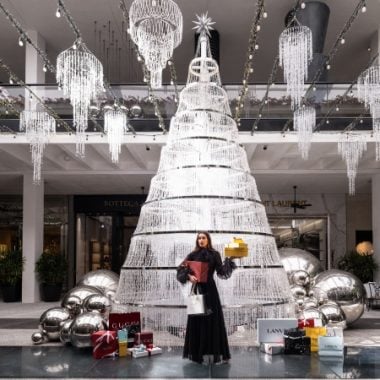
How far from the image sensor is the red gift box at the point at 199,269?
20.5 ft

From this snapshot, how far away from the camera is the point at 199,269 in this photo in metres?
6.26

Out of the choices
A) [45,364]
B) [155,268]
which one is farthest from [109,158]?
[45,364]

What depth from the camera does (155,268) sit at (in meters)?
7.89

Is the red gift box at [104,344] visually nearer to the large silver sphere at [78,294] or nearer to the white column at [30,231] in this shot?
the large silver sphere at [78,294]

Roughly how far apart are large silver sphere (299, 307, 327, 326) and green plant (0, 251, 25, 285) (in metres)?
11.0

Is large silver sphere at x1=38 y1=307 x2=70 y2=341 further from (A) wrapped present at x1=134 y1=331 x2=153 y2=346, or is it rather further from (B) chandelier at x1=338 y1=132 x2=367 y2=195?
(B) chandelier at x1=338 y1=132 x2=367 y2=195

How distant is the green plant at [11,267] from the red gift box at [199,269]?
11.7m

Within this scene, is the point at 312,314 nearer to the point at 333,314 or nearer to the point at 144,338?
the point at 333,314

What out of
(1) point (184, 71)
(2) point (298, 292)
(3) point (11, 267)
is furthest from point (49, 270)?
(2) point (298, 292)

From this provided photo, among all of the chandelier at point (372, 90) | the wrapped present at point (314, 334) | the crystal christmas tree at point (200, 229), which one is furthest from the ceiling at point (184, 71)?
the wrapped present at point (314, 334)

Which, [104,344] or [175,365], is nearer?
[175,365]

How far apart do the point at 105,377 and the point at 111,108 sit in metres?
7.40

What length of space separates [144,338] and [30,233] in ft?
33.5

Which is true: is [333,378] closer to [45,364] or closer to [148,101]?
[45,364]
